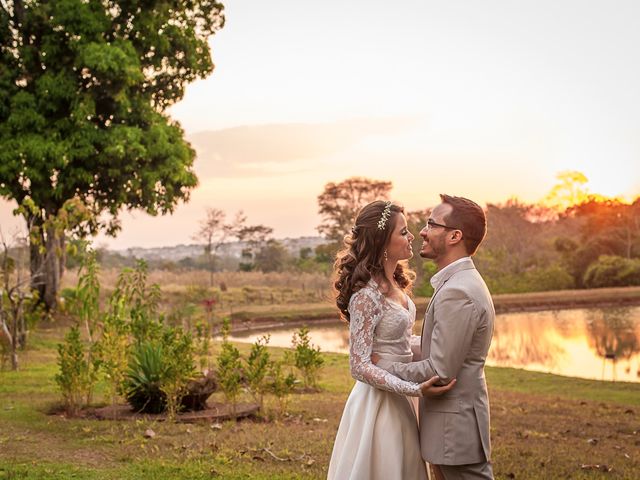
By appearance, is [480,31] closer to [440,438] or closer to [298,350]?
[298,350]

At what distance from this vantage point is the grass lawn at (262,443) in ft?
18.7

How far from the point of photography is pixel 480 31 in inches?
798

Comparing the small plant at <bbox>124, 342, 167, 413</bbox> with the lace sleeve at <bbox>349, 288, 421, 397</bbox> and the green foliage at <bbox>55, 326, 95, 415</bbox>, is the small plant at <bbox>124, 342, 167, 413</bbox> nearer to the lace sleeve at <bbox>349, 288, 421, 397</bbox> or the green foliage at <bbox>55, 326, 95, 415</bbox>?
the green foliage at <bbox>55, 326, 95, 415</bbox>

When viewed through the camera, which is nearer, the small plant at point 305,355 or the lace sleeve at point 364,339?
the lace sleeve at point 364,339

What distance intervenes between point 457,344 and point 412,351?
2.27ft

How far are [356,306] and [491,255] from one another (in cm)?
3503

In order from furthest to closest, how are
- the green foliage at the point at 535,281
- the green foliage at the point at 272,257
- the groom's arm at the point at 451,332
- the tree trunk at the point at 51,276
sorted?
the green foliage at the point at 272,257 < the green foliage at the point at 535,281 < the tree trunk at the point at 51,276 < the groom's arm at the point at 451,332

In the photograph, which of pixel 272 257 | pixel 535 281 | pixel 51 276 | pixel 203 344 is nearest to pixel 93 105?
pixel 51 276

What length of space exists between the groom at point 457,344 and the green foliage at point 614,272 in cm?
3398

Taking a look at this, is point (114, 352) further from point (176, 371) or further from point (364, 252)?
point (364, 252)

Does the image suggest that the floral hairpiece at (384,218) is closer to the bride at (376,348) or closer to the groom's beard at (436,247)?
the bride at (376,348)

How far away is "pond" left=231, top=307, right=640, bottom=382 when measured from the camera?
1609 centimetres

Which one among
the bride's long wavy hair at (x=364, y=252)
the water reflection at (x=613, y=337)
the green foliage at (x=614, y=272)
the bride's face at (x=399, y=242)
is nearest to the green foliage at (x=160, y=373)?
the bride's long wavy hair at (x=364, y=252)

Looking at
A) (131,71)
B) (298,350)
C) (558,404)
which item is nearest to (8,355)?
(298,350)
